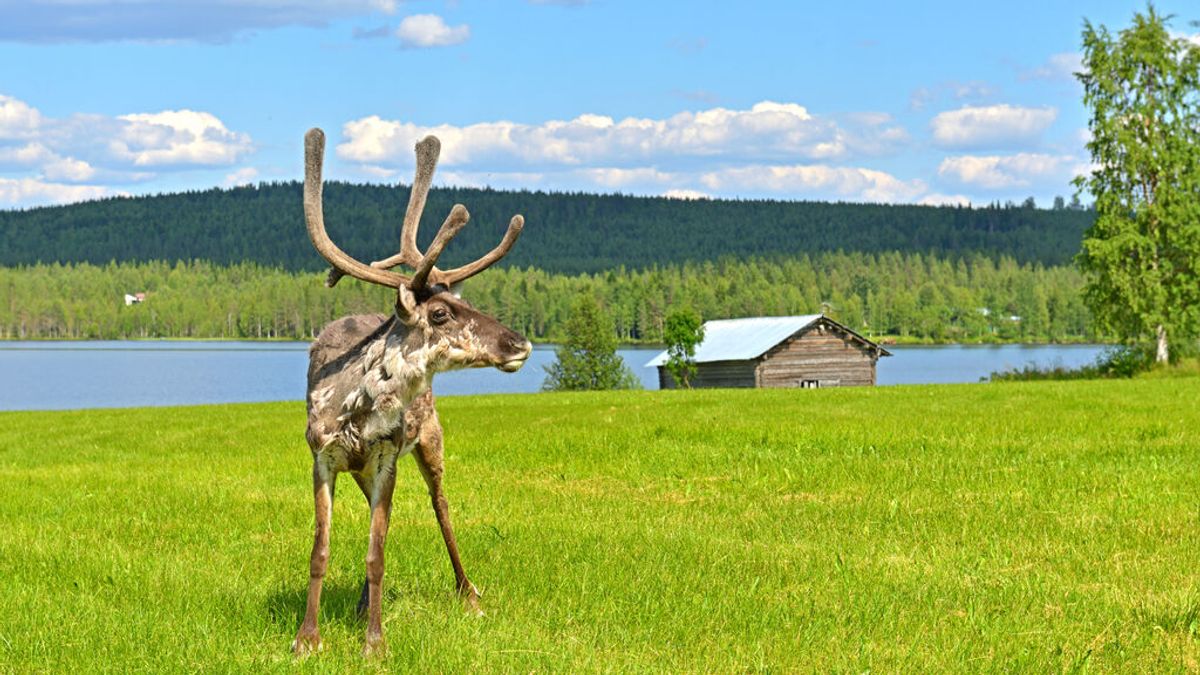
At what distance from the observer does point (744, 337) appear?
7594cm

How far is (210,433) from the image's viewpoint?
1069 inches

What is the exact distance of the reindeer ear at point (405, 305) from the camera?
7.17 m

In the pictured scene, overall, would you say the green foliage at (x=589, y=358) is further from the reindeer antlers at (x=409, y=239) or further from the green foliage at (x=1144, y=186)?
the reindeer antlers at (x=409, y=239)

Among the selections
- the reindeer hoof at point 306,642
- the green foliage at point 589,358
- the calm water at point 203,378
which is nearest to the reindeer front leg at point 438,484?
the reindeer hoof at point 306,642

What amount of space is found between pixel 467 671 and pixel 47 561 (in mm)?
5731

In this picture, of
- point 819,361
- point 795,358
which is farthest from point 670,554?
point 819,361

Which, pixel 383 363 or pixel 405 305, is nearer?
pixel 405 305

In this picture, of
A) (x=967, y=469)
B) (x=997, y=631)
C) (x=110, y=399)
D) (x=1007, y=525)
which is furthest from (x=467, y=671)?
(x=110, y=399)

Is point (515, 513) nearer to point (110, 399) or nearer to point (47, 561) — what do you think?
point (47, 561)

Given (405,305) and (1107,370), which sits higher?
(405,305)

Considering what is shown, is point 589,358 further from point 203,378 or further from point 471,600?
point 471,600

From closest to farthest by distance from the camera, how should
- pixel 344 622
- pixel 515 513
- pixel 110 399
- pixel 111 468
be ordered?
pixel 344 622 < pixel 515 513 < pixel 111 468 < pixel 110 399

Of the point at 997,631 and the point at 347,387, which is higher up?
the point at 347,387

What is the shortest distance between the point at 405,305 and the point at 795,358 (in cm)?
6409
